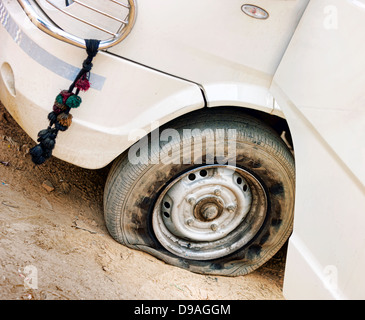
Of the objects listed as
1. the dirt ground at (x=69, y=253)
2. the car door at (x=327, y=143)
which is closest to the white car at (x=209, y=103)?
the car door at (x=327, y=143)

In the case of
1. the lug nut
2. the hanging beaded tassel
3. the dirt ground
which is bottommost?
the dirt ground

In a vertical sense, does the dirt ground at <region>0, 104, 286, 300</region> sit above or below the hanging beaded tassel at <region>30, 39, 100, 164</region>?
below

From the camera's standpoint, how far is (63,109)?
2070 mm

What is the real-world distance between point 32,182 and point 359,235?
6.10 feet

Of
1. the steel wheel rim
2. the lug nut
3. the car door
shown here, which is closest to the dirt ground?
the steel wheel rim

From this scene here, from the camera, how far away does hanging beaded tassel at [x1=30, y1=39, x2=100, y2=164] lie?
6.54 feet

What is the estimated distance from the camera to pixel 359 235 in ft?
5.87

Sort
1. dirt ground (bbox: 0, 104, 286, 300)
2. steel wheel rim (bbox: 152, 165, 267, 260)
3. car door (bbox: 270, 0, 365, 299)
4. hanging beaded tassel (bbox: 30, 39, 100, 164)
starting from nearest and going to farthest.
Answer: car door (bbox: 270, 0, 365, 299)
hanging beaded tassel (bbox: 30, 39, 100, 164)
dirt ground (bbox: 0, 104, 286, 300)
steel wheel rim (bbox: 152, 165, 267, 260)

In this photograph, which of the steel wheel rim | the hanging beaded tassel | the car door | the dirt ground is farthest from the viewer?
the steel wheel rim

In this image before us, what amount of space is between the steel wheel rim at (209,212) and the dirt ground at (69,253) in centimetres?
17

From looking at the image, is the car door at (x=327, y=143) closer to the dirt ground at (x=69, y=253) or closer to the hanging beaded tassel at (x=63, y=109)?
the dirt ground at (x=69, y=253)

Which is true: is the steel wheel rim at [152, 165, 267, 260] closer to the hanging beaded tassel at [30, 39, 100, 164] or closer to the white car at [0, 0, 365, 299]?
the white car at [0, 0, 365, 299]

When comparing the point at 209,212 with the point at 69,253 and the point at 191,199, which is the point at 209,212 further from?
the point at 69,253

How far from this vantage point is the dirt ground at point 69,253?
210cm
